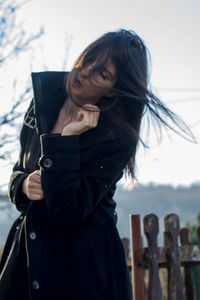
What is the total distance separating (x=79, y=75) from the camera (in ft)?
5.06

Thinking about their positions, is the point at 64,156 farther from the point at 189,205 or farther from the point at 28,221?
the point at 189,205

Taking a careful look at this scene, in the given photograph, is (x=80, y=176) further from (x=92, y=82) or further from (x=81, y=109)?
(x=92, y=82)

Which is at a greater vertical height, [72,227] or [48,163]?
[48,163]

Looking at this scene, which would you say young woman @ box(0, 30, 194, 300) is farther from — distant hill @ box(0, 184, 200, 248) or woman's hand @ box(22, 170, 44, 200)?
distant hill @ box(0, 184, 200, 248)

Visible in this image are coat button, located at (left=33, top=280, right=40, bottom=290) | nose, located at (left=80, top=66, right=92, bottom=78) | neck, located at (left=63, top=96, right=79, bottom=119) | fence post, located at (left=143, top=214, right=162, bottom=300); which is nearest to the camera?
coat button, located at (left=33, top=280, right=40, bottom=290)

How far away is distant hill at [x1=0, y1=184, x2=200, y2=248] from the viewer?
1420 inches

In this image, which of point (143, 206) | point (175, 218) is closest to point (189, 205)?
point (143, 206)

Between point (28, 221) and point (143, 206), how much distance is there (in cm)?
3816

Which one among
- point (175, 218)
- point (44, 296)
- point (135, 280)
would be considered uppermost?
point (44, 296)

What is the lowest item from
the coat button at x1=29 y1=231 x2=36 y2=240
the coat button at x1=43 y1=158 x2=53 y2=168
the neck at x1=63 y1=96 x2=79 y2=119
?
the coat button at x1=29 y1=231 x2=36 y2=240

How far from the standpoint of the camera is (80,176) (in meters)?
1.38

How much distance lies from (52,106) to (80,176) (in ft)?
1.32

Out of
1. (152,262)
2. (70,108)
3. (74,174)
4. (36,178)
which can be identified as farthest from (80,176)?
(152,262)

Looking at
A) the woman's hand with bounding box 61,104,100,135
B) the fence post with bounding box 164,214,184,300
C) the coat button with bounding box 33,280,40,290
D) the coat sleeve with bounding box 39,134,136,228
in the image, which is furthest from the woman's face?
the fence post with bounding box 164,214,184,300
